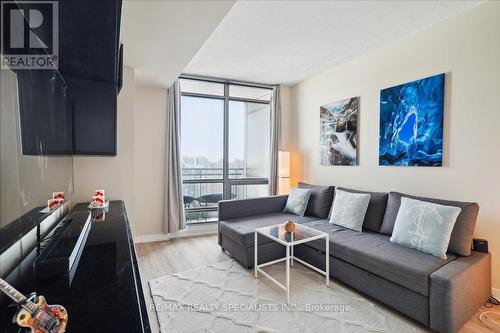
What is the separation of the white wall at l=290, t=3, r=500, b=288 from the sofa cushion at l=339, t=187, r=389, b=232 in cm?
25

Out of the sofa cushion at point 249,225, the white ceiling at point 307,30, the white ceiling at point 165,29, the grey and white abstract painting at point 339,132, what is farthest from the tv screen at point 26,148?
the grey and white abstract painting at point 339,132

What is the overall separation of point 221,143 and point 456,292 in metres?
3.73

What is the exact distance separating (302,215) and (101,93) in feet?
9.63

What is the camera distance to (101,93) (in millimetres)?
2207

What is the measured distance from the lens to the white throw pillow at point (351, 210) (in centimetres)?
300

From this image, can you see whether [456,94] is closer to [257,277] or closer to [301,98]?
[301,98]

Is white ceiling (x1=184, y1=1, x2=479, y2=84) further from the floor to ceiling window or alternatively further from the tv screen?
the tv screen

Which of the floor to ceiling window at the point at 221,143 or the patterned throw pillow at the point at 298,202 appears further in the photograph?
the floor to ceiling window at the point at 221,143

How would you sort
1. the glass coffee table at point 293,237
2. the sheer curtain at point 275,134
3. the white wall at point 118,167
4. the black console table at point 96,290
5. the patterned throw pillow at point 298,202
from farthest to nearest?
1. the sheer curtain at point 275,134
2. the patterned throw pillow at point 298,202
3. the white wall at point 118,167
4. the glass coffee table at point 293,237
5. the black console table at point 96,290

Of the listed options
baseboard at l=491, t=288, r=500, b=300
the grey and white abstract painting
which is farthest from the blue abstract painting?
baseboard at l=491, t=288, r=500, b=300

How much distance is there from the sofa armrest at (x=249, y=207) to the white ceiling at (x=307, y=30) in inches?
82.0

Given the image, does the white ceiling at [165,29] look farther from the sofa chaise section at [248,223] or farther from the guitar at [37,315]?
the sofa chaise section at [248,223]

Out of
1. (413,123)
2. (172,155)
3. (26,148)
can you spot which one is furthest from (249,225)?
(26,148)

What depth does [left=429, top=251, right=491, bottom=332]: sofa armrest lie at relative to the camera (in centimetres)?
176
